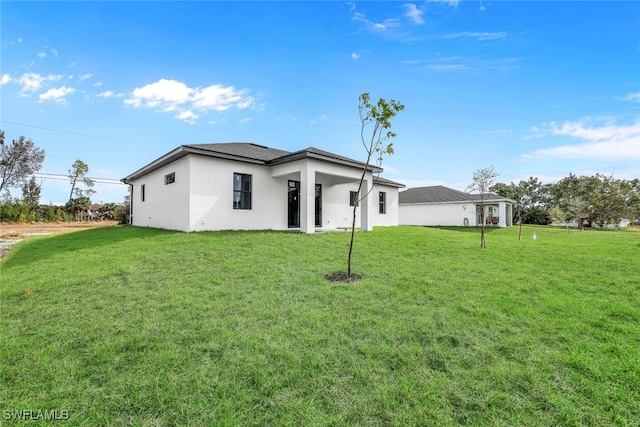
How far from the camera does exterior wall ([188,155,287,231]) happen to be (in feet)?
35.5

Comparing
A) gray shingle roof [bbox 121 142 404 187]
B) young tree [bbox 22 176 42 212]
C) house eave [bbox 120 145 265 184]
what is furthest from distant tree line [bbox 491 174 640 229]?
young tree [bbox 22 176 42 212]

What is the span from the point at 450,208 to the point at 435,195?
2399 millimetres

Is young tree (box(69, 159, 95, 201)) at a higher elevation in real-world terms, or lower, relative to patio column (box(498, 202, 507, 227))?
higher

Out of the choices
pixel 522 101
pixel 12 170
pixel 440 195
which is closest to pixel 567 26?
pixel 522 101

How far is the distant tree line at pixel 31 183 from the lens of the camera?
2931 cm

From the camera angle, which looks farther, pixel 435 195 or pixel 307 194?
pixel 435 195

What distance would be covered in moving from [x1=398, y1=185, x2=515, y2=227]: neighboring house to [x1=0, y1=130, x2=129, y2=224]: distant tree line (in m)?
29.8

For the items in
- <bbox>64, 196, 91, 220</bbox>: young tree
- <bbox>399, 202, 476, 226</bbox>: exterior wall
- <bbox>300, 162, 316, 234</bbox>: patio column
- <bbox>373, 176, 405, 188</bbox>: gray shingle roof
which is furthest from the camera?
<bbox>64, 196, 91, 220</bbox>: young tree

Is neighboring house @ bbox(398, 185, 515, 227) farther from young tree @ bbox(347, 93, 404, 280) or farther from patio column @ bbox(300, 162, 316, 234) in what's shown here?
young tree @ bbox(347, 93, 404, 280)

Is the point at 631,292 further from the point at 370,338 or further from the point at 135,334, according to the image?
the point at 135,334

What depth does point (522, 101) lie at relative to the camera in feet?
38.0

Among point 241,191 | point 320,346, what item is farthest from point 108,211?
point 320,346

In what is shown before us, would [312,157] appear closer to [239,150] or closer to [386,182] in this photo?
[239,150]

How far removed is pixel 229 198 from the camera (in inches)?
457
